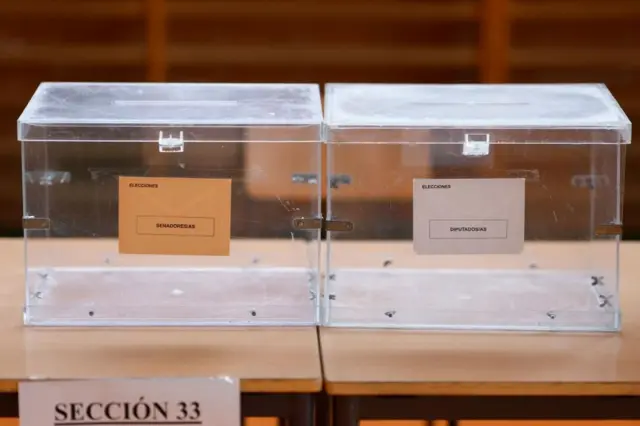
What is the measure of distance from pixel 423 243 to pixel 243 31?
2167 millimetres

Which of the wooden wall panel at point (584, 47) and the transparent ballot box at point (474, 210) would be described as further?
the wooden wall panel at point (584, 47)

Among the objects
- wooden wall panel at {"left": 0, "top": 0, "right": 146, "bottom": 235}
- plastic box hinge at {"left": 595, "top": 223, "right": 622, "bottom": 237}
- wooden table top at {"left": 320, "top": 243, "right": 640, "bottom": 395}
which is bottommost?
wooden table top at {"left": 320, "top": 243, "right": 640, "bottom": 395}

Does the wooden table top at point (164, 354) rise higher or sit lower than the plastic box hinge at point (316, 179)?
lower

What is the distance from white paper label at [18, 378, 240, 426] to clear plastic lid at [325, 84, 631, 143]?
407 mm

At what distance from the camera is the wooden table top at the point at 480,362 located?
119 centimetres

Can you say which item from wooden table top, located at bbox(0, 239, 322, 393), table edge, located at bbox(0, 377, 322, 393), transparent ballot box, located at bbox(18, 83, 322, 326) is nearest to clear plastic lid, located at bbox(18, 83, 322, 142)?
transparent ballot box, located at bbox(18, 83, 322, 326)

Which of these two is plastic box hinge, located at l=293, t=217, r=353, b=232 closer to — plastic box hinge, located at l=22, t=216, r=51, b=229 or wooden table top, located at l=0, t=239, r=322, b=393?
wooden table top, located at l=0, t=239, r=322, b=393

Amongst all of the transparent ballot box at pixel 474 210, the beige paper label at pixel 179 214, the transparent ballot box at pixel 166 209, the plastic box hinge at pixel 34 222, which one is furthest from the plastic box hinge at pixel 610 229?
the plastic box hinge at pixel 34 222

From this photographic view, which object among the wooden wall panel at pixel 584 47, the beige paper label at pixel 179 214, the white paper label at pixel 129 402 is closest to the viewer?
the white paper label at pixel 129 402

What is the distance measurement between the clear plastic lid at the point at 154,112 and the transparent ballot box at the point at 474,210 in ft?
Answer: 0.21

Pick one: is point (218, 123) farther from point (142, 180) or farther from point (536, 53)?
point (536, 53)

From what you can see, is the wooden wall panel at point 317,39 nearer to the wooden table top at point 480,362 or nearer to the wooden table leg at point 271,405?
the wooden table top at point 480,362

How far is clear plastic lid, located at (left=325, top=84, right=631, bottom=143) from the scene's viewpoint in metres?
1.40

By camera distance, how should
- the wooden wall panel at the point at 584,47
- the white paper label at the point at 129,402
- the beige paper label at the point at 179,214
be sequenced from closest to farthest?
1. the white paper label at the point at 129,402
2. the beige paper label at the point at 179,214
3. the wooden wall panel at the point at 584,47
